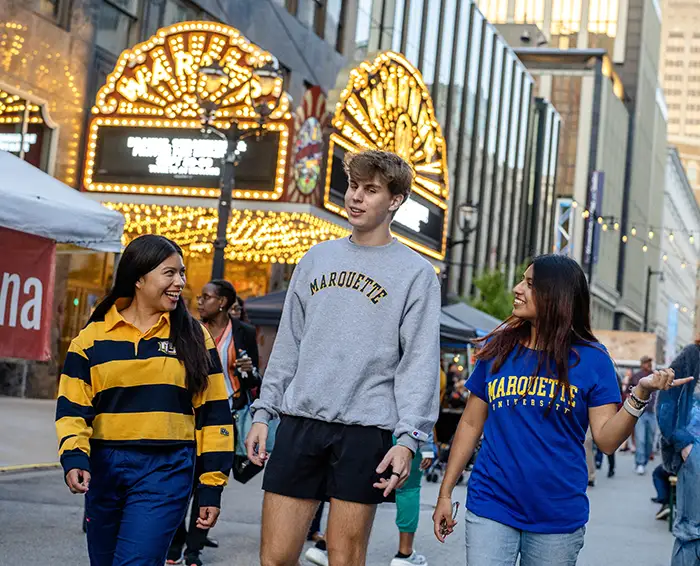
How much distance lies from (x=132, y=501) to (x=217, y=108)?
46.9 ft

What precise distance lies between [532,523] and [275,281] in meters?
25.2

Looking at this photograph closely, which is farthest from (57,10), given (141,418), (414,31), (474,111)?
(474,111)

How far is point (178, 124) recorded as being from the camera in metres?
19.7

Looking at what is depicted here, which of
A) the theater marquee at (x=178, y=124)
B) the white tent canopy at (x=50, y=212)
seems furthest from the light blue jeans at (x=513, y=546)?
the theater marquee at (x=178, y=124)

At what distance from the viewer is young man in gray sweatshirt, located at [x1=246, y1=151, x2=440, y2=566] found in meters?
4.41

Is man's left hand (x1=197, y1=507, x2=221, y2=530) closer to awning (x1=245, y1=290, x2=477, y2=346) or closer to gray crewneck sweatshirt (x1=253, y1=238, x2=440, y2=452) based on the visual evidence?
gray crewneck sweatshirt (x1=253, y1=238, x2=440, y2=452)

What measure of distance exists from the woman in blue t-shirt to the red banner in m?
4.16

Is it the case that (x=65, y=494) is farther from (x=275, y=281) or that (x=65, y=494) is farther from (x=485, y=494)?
(x=275, y=281)

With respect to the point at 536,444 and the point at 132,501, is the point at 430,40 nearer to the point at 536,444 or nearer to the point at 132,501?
the point at 536,444

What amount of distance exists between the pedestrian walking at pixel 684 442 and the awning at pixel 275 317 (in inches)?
395

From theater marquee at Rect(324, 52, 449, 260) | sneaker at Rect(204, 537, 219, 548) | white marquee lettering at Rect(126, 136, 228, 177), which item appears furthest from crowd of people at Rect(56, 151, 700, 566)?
theater marquee at Rect(324, 52, 449, 260)

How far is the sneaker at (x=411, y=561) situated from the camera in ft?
27.1

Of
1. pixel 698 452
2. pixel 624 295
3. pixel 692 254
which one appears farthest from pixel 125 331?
pixel 692 254

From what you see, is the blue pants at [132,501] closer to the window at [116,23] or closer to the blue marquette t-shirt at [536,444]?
the blue marquette t-shirt at [536,444]
